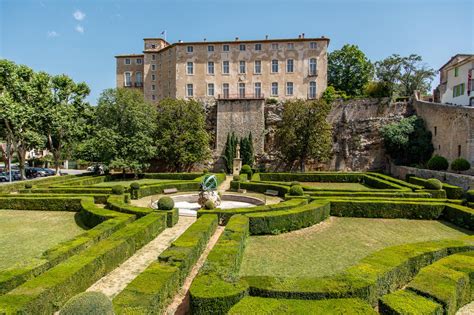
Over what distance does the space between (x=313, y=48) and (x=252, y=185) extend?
24772 mm

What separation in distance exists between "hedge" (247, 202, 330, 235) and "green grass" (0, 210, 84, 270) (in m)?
7.48

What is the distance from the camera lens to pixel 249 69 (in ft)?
133

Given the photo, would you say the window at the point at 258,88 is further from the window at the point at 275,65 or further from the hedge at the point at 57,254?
the hedge at the point at 57,254

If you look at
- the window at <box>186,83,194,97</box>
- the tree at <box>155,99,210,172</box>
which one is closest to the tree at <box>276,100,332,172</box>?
the tree at <box>155,99,210,172</box>

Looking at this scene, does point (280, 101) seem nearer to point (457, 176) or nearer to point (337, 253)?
point (457, 176)

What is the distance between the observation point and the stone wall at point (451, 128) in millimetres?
23625

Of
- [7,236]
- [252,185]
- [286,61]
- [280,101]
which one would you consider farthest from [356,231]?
[286,61]

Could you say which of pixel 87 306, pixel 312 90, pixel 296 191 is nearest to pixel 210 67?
pixel 312 90

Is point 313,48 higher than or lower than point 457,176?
higher

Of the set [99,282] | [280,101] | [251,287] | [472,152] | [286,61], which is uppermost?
[286,61]

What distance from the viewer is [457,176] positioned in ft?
66.4

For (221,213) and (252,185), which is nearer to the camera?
(221,213)

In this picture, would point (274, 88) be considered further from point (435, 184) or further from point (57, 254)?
point (57, 254)

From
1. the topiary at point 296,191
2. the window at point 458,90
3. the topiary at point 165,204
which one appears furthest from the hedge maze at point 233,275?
the window at point 458,90
